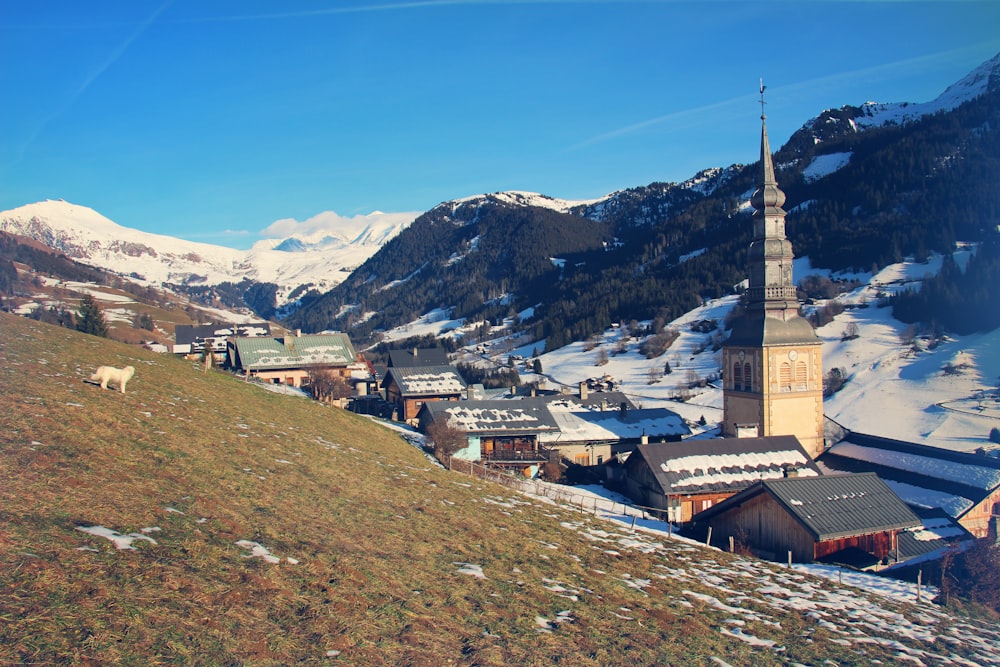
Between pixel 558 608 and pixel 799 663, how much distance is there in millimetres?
4405

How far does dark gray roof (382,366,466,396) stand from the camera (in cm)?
6256

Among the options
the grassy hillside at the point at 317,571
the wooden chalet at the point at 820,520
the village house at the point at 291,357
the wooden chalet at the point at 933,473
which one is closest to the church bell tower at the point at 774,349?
the wooden chalet at the point at 933,473

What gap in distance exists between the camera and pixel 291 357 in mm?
70312

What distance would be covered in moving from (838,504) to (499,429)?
23734 mm

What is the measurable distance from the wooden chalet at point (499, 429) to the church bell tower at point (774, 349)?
13680 millimetres

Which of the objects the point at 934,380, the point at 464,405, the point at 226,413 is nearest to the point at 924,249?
the point at 934,380

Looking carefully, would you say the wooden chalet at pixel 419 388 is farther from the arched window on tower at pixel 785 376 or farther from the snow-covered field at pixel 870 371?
the snow-covered field at pixel 870 371

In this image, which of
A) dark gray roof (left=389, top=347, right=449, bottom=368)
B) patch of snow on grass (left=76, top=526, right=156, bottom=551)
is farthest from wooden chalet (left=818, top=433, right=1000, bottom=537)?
dark gray roof (left=389, top=347, right=449, bottom=368)

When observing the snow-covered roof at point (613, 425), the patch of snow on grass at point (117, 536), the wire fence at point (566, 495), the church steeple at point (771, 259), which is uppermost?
the church steeple at point (771, 259)

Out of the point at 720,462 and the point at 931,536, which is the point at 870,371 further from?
the point at 931,536

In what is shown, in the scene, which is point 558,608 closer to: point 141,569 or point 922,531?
point 141,569

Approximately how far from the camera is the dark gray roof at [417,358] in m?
92.3

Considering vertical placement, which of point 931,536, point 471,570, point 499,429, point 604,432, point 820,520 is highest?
point 471,570

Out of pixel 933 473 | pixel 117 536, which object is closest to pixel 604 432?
pixel 933 473
